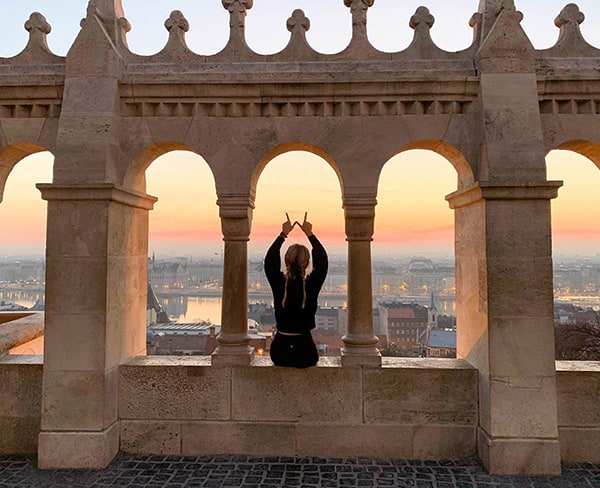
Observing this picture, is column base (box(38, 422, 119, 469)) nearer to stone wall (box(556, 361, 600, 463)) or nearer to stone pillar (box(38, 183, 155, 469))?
stone pillar (box(38, 183, 155, 469))

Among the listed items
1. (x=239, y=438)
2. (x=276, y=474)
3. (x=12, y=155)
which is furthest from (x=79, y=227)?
(x=276, y=474)

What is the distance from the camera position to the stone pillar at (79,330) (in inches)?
152

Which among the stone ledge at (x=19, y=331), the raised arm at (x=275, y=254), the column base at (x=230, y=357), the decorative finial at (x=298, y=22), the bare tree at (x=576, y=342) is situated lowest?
the bare tree at (x=576, y=342)

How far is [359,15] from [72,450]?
497 cm

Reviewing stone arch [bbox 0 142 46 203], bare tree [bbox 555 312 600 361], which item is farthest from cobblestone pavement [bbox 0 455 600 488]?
bare tree [bbox 555 312 600 361]

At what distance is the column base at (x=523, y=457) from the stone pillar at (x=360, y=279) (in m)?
1.26

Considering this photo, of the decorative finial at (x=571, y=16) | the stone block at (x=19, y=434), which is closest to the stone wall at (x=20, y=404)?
the stone block at (x=19, y=434)

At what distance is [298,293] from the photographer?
4.05 meters

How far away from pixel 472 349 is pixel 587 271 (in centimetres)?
272

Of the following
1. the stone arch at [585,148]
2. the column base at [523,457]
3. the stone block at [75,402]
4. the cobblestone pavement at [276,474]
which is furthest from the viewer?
the stone arch at [585,148]

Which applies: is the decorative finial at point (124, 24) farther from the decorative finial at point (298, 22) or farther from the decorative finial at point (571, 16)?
the decorative finial at point (571, 16)

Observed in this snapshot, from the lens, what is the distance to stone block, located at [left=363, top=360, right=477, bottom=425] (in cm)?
404

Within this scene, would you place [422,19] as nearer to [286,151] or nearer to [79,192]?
[286,151]

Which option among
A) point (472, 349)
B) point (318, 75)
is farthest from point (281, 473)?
point (318, 75)
